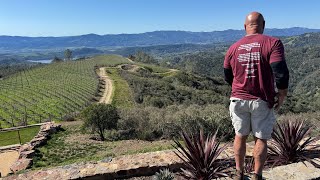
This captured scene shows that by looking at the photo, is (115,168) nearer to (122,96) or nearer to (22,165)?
(22,165)

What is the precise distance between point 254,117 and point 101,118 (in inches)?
705

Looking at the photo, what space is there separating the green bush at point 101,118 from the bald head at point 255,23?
690 inches

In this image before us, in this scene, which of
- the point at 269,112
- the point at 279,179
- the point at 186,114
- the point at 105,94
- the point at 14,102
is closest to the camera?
the point at 269,112

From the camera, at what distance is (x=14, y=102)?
41.0m

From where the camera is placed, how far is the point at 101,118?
2116cm

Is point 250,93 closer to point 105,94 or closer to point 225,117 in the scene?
point 225,117

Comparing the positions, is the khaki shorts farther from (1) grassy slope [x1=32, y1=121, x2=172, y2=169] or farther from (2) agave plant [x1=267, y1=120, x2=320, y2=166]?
(1) grassy slope [x1=32, y1=121, x2=172, y2=169]

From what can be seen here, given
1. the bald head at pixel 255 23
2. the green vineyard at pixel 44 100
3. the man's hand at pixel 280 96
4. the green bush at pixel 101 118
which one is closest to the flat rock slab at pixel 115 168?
the man's hand at pixel 280 96

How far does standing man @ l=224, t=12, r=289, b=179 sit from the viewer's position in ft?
12.3

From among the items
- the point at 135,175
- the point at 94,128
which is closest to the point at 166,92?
the point at 94,128

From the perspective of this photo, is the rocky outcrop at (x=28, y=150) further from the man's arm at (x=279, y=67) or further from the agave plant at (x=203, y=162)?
the man's arm at (x=279, y=67)

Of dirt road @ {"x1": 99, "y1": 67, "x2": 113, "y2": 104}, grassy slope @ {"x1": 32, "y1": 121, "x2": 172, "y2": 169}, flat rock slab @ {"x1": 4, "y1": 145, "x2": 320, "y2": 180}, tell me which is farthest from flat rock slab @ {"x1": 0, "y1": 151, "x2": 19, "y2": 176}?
dirt road @ {"x1": 99, "y1": 67, "x2": 113, "y2": 104}

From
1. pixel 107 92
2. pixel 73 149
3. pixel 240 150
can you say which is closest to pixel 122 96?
pixel 107 92

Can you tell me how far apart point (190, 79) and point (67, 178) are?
262 ft
